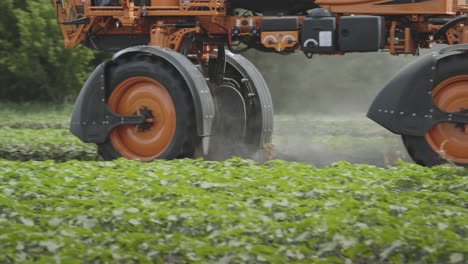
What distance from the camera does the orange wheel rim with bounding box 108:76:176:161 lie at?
9.99 metres

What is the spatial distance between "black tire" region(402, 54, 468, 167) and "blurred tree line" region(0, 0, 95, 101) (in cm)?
1719

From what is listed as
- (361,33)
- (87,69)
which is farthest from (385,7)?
(87,69)

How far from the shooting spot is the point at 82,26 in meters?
11.2

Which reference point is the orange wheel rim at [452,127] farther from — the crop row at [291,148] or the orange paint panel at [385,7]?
the crop row at [291,148]

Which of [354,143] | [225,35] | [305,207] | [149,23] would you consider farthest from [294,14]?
[305,207]

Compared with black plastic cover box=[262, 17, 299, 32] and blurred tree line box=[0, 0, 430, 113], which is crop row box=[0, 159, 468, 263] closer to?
black plastic cover box=[262, 17, 299, 32]

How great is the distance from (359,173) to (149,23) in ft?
14.0

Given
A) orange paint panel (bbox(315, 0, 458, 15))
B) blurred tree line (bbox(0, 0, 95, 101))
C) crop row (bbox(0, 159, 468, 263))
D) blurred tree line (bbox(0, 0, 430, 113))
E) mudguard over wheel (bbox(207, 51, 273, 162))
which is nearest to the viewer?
crop row (bbox(0, 159, 468, 263))

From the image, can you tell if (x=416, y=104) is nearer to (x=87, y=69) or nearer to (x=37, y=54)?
(x=37, y=54)

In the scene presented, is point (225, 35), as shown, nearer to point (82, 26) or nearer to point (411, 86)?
point (82, 26)

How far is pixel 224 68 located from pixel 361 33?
8.04 ft

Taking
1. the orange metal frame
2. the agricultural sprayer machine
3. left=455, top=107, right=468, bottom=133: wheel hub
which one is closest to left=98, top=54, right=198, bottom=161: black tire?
the agricultural sprayer machine

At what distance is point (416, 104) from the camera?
9125 mm

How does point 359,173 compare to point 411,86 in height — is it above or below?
below
